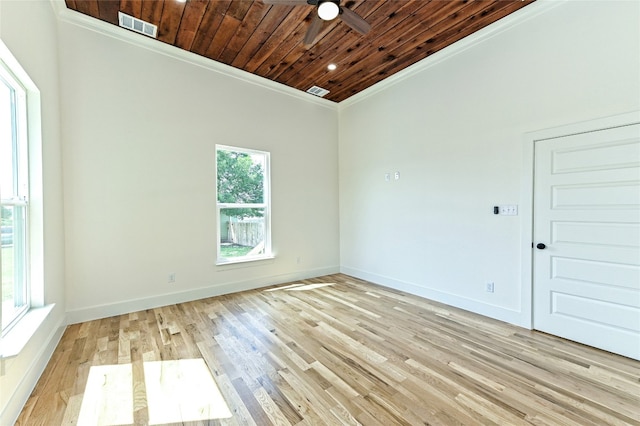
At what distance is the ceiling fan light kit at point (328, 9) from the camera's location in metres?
2.32

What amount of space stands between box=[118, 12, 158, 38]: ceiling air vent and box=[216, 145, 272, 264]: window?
5.04 ft

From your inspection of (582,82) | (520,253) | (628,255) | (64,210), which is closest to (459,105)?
(582,82)

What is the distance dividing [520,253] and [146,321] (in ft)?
14.0

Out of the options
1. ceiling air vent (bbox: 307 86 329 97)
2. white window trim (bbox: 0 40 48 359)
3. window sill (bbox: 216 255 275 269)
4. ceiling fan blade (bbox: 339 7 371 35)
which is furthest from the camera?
ceiling air vent (bbox: 307 86 329 97)

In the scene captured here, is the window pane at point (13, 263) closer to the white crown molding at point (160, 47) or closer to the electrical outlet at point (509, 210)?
the white crown molding at point (160, 47)

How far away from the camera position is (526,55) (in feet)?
9.49

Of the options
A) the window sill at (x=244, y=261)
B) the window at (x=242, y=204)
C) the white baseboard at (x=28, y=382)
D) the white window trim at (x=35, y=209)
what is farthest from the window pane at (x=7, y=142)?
the window sill at (x=244, y=261)

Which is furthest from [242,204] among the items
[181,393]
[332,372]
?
[332,372]

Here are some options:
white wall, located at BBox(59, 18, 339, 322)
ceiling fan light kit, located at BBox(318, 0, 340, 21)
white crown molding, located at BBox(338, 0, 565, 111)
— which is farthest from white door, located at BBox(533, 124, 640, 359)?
white wall, located at BBox(59, 18, 339, 322)

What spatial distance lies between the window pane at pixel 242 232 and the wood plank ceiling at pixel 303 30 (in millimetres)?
2240

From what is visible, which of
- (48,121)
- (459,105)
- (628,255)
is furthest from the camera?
(459,105)

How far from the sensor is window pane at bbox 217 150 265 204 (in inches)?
162

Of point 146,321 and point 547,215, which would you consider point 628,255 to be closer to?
point 547,215

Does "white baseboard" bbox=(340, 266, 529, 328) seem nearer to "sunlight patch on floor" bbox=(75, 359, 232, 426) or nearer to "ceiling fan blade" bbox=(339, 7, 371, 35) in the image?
"sunlight patch on floor" bbox=(75, 359, 232, 426)
